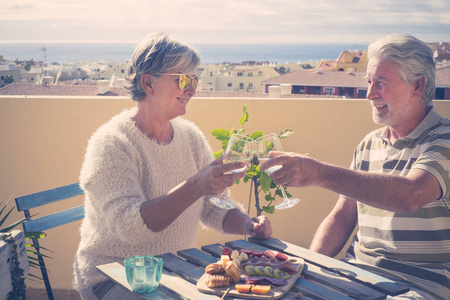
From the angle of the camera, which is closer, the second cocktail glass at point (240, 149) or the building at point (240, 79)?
the second cocktail glass at point (240, 149)

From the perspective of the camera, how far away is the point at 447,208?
188 cm

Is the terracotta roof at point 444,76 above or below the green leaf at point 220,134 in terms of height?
below

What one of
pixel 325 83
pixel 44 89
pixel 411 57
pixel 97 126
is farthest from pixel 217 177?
pixel 325 83

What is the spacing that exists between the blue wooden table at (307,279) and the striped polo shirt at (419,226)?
306mm

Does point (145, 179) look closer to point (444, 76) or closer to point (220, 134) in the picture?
point (220, 134)

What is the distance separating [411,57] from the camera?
1.98 metres

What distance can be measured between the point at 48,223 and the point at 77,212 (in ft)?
0.52

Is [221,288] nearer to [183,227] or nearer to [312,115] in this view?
[183,227]

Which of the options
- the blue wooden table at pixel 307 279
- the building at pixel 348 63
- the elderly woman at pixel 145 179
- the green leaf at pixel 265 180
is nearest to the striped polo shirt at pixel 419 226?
the blue wooden table at pixel 307 279

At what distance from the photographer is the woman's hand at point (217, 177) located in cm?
154

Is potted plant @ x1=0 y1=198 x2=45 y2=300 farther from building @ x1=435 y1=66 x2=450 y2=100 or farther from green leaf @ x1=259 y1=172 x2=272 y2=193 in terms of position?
building @ x1=435 y1=66 x2=450 y2=100

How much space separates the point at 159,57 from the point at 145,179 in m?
0.51

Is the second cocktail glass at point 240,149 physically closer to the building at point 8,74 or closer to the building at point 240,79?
the building at point 8,74

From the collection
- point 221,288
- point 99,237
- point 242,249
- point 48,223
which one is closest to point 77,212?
point 48,223
